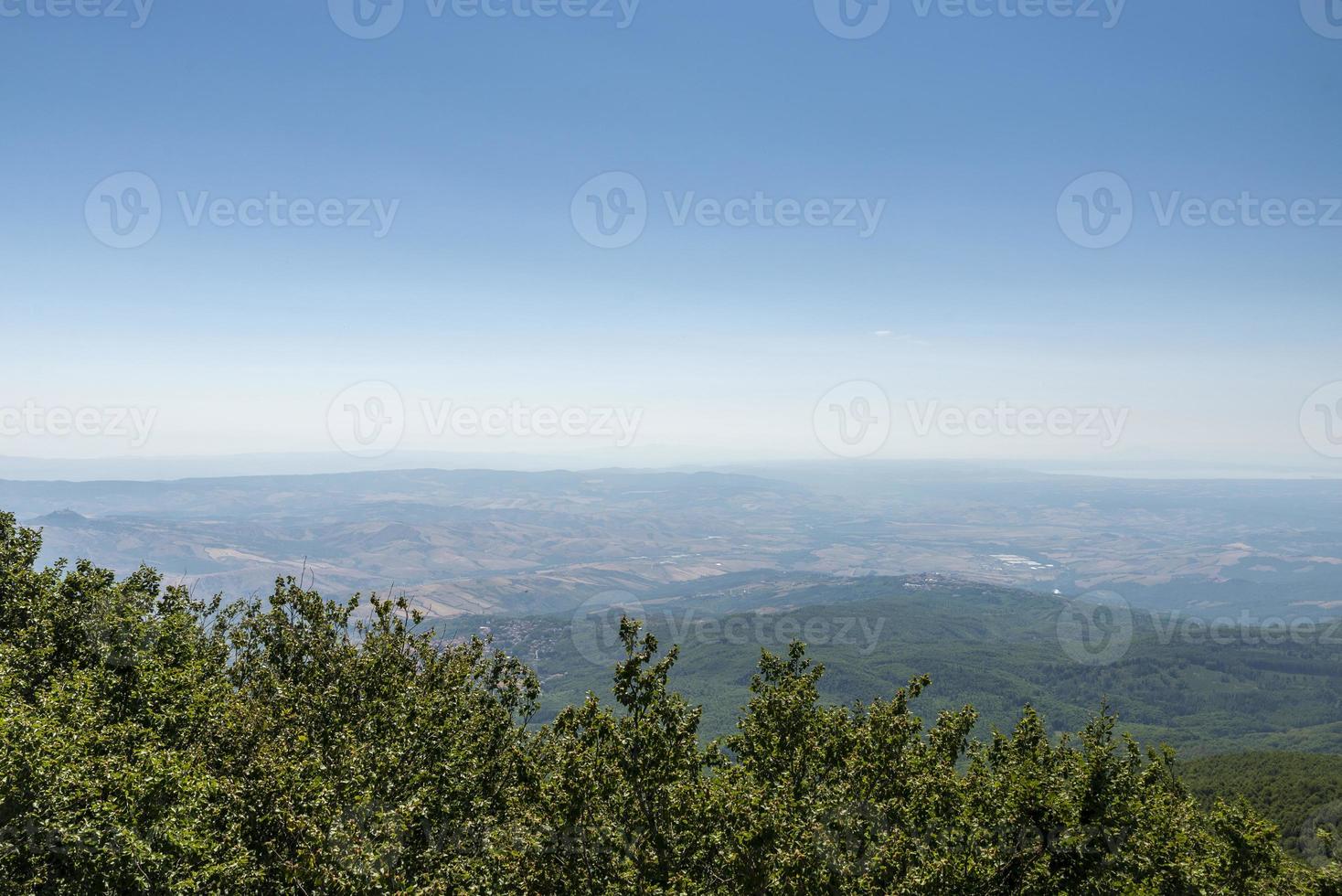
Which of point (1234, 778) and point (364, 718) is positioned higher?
point (364, 718)

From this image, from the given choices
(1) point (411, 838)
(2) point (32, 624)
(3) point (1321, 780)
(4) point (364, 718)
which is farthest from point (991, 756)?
(3) point (1321, 780)

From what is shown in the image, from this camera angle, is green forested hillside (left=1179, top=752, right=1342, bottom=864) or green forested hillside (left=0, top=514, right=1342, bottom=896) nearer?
green forested hillside (left=0, top=514, right=1342, bottom=896)

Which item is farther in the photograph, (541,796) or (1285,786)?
(1285,786)

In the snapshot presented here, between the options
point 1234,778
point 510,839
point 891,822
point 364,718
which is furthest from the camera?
point 1234,778

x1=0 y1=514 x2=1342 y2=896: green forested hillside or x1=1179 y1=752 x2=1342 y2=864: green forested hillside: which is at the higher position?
x1=0 y1=514 x2=1342 y2=896: green forested hillside

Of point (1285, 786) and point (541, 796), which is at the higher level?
point (541, 796)

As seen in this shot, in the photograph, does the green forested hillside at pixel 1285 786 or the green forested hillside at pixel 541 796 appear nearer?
the green forested hillside at pixel 541 796

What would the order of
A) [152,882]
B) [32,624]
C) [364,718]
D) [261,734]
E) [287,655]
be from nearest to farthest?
[152,882], [261,734], [364,718], [32,624], [287,655]

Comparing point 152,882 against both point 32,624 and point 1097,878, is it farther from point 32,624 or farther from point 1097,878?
point 1097,878
